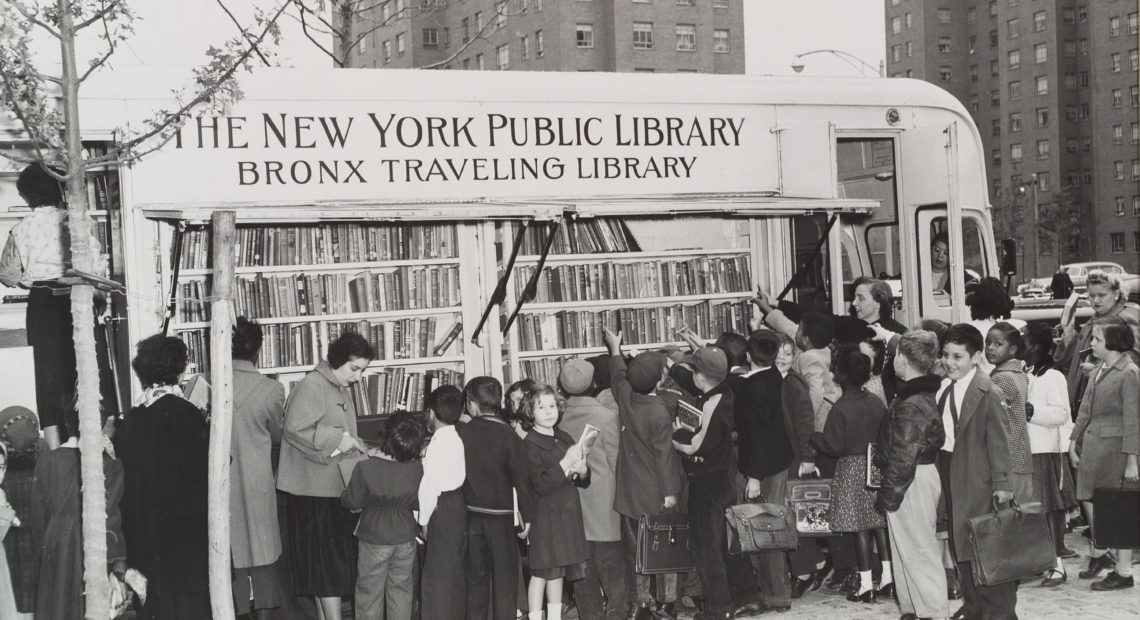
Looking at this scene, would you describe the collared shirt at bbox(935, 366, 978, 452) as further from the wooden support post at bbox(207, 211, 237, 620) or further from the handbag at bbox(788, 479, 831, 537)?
the wooden support post at bbox(207, 211, 237, 620)

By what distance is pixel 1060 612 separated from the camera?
22.6ft

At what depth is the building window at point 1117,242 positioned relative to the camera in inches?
2694

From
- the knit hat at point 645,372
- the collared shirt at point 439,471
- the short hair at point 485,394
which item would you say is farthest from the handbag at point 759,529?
the collared shirt at point 439,471

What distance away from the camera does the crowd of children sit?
5.70m

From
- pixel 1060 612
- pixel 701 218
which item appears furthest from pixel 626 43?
pixel 1060 612

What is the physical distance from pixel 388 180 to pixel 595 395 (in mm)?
2116

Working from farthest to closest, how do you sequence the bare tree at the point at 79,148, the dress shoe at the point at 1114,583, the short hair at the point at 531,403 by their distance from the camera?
the dress shoe at the point at 1114,583
the short hair at the point at 531,403
the bare tree at the point at 79,148

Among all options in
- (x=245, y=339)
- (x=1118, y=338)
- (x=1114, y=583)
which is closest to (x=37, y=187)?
(x=245, y=339)

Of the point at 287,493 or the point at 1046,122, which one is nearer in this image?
the point at 287,493

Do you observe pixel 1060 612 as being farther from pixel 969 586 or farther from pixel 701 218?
pixel 701 218

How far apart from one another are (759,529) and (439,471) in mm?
1971

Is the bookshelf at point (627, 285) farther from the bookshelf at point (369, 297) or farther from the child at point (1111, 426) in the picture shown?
the child at point (1111, 426)

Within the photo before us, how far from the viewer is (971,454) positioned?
20.4 ft

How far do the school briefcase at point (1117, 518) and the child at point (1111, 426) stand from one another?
0.76 ft
